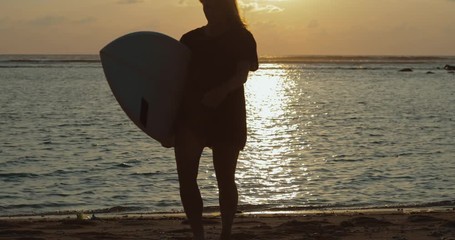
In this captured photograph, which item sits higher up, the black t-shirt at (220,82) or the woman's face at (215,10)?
the woman's face at (215,10)

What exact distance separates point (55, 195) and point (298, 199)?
3659 millimetres

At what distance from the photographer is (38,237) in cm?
785

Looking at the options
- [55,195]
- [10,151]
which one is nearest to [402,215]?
[55,195]

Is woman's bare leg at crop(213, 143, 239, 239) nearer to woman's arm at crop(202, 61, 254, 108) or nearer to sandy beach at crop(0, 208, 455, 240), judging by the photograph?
woman's arm at crop(202, 61, 254, 108)

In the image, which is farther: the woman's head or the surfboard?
the surfboard

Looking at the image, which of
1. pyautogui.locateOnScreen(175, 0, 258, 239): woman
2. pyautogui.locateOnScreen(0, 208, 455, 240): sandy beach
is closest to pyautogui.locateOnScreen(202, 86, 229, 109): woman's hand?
pyautogui.locateOnScreen(175, 0, 258, 239): woman

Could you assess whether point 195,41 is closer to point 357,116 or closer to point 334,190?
point 334,190

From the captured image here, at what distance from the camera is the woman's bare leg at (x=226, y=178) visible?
20.4 ft

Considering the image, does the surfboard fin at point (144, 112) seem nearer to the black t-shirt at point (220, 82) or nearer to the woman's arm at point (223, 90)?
the black t-shirt at point (220, 82)

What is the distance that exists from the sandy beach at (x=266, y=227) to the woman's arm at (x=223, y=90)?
1.84 m

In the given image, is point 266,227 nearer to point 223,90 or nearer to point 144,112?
point 144,112

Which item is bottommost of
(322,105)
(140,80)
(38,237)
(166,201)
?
(322,105)

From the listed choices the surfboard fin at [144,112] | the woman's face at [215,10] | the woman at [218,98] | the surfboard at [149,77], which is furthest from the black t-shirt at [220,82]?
the surfboard fin at [144,112]

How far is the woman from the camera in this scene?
20.2 ft
